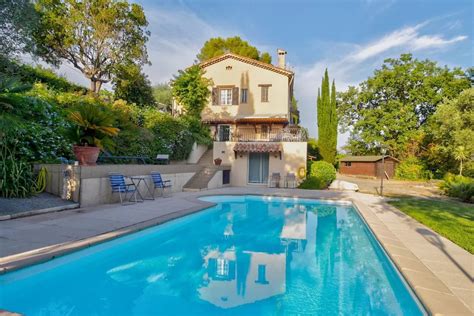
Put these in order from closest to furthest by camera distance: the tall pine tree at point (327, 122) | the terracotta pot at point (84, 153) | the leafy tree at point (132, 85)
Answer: the terracotta pot at point (84, 153), the leafy tree at point (132, 85), the tall pine tree at point (327, 122)

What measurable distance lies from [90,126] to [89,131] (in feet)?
1.32

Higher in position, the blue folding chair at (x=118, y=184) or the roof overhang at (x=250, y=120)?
the roof overhang at (x=250, y=120)

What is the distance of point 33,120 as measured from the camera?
1103cm

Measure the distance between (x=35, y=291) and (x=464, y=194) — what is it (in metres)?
19.7

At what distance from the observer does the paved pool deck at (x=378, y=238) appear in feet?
14.2

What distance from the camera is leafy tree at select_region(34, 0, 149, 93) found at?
74.0ft

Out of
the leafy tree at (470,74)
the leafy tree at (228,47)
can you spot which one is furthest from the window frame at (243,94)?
the leafy tree at (470,74)

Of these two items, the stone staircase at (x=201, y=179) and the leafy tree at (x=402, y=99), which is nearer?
the stone staircase at (x=201, y=179)

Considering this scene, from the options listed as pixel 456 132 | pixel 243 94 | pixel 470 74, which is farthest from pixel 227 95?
pixel 470 74

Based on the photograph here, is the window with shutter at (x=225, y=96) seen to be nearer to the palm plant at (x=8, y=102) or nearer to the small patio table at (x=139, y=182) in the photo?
the small patio table at (x=139, y=182)

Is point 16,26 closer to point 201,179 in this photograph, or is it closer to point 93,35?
point 93,35

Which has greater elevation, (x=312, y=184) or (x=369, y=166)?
(x=369, y=166)

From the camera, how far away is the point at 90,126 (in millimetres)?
10242

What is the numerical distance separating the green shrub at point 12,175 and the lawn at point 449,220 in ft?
41.7
